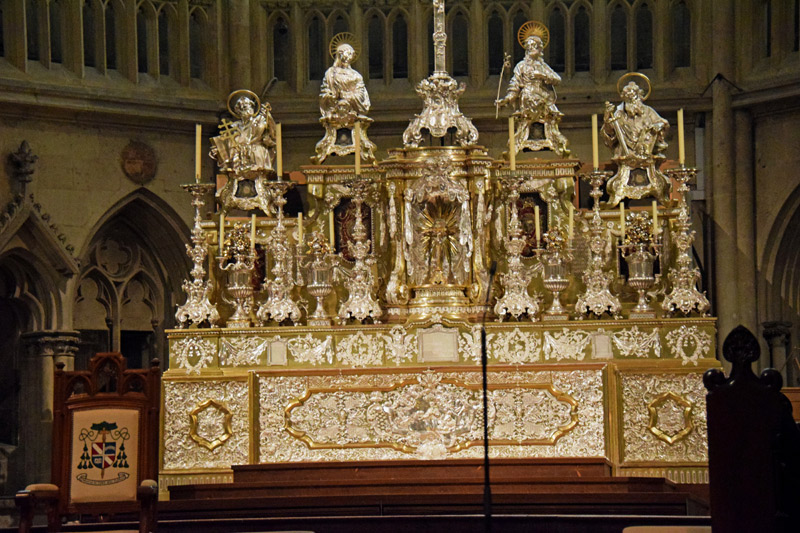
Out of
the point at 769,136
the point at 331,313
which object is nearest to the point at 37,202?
the point at 331,313

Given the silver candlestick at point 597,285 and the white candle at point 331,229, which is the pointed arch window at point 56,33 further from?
the silver candlestick at point 597,285

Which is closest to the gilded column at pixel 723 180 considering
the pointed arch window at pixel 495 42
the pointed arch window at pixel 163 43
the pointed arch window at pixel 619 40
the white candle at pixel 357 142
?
the pointed arch window at pixel 619 40

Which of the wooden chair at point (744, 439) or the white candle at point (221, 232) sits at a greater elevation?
the white candle at point (221, 232)

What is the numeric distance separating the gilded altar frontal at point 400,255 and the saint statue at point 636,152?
0.02 metres

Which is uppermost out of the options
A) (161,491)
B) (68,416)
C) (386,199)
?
(386,199)

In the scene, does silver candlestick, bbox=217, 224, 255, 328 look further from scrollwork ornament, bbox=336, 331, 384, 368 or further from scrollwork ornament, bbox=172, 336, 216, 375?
scrollwork ornament, bbox=336, 331, 384, 368

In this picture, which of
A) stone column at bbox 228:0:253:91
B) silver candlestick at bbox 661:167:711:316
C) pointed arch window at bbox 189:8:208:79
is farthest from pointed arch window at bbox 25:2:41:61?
silver candlestick at bbox 661:167:711:316

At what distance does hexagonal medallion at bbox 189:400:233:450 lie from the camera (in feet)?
36.5

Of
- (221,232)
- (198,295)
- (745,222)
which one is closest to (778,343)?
(745,222)

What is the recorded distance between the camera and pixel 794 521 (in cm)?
561

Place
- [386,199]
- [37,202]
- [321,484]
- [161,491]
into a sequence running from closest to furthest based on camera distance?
1. [321,484]
2. [161,491]
3. [386,199]
4. [37,202]

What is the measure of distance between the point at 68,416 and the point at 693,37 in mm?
9411

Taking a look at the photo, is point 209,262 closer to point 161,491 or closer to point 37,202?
point 161,491

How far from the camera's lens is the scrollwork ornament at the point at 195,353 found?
1132cm
